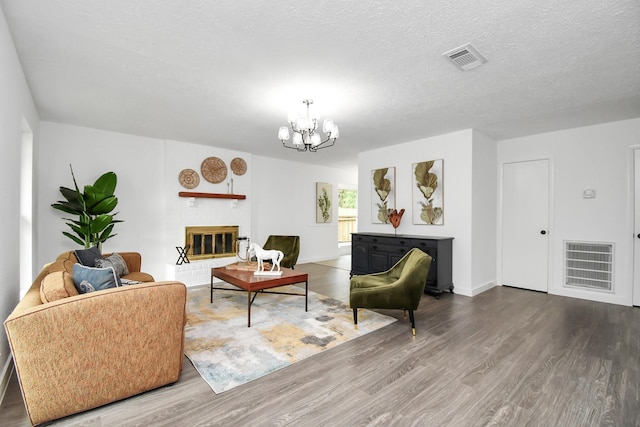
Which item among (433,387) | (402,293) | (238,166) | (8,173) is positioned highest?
(238,166)

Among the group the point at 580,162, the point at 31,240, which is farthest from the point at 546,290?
the point at 31,240

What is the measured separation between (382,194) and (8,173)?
4.79 meters

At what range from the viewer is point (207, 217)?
5.64 meters

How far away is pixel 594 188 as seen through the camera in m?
4.29

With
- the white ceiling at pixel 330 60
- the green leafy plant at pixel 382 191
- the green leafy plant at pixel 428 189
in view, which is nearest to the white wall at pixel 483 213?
the green leafy plant at pixel 428 189

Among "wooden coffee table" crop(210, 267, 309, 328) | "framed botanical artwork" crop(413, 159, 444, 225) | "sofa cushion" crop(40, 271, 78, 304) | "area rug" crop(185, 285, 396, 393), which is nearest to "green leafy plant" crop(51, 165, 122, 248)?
"area rug" crop(185, 285, 396, 393)

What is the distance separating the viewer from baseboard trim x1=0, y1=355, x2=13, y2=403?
198 cm

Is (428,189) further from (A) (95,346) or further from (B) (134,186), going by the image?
(B) (134,186)

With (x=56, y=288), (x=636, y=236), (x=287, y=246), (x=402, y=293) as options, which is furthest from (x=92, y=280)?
(x=636, y=236)

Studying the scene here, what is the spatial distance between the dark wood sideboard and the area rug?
4.08 feet

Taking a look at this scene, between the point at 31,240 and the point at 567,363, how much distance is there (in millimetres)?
5563

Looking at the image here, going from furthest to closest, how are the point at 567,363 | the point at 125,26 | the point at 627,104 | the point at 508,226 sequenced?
1. the point at 508,226
2. the point at 627,104
3. the point at 567,363
4. the point at 125,26

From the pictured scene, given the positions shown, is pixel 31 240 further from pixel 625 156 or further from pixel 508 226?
pixel 625 156

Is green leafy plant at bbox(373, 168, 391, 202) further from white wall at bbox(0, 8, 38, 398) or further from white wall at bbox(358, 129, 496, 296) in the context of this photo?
white wall at bbox(0, 8, 38, 398)
